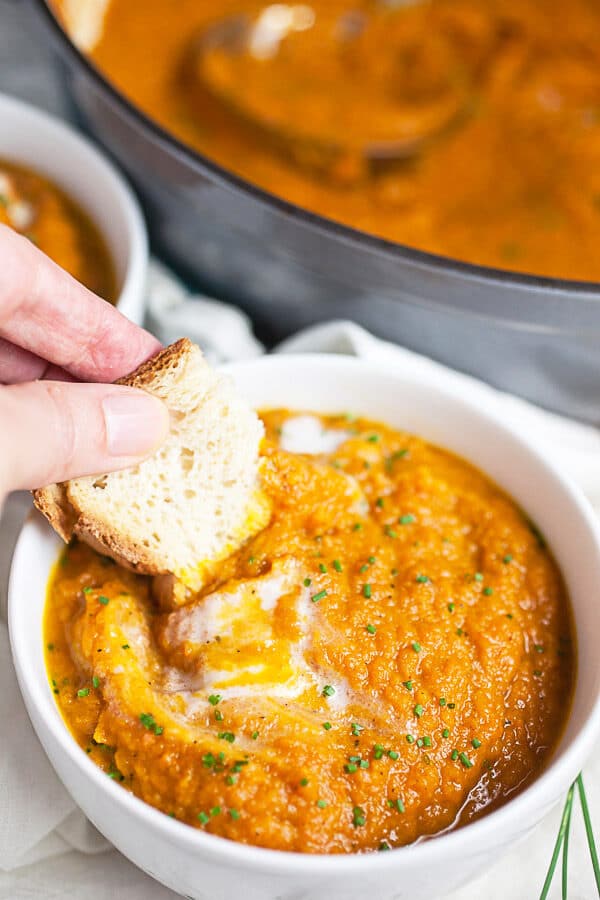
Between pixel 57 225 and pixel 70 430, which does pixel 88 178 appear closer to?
pixel 57 225

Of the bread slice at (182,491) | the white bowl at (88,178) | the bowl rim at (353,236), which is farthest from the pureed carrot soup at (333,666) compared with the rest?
the white bowl at (88,178)

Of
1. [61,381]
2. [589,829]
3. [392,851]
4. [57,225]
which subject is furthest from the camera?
[57,225]

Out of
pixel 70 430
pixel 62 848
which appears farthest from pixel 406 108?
pixel 62 848

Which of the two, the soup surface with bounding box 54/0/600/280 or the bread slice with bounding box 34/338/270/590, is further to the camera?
the soup surface with bounding box 54/0/600/280

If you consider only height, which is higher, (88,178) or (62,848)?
(88,178)

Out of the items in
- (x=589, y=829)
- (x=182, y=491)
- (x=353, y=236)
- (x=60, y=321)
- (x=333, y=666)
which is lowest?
(x=589, y=829)

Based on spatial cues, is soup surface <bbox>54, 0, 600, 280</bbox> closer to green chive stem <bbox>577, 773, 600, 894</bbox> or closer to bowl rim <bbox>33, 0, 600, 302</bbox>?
bowl rim <bbox>33, 0, 600, 302</bbox>

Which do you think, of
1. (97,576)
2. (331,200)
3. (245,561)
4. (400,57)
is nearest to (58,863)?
(97,576)

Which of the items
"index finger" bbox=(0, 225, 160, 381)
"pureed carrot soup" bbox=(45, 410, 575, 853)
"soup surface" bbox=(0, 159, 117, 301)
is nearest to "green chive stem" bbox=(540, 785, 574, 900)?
"pureed carrot soup" bbox=(45, 410, 575, 853)
